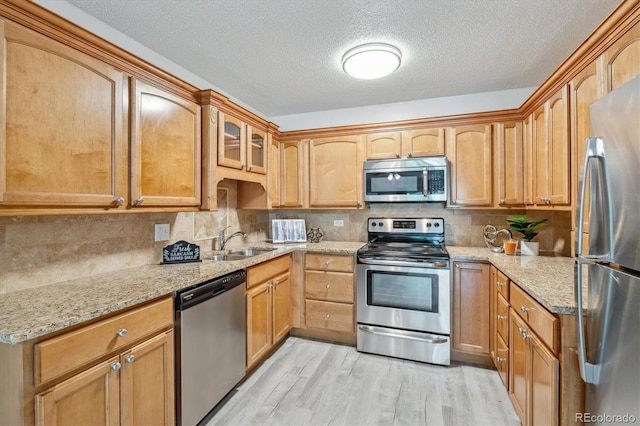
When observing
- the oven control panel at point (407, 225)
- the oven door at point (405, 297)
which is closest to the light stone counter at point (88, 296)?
the oven door at point (405, 297)

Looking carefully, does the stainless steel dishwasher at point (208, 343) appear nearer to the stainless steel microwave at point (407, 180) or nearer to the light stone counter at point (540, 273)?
the stainless steel microwave at point (407, 180)

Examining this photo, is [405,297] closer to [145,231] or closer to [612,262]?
[612,262]

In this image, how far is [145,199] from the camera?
176 cm

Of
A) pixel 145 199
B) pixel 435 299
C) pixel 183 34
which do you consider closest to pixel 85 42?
pixel 183 34

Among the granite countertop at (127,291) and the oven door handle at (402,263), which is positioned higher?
the granite countertop at (127,291)

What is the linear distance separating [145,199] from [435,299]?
2272 millimetres

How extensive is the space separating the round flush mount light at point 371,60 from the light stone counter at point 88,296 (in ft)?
5.45

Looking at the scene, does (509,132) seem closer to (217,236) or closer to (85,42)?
(217,236)

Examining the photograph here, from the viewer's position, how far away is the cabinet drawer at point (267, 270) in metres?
2.29

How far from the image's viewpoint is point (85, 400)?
1195mm

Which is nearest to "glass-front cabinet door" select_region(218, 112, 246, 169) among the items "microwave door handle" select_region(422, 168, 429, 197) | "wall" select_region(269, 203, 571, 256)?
"wall" select_region(269, 203, 571, 256)

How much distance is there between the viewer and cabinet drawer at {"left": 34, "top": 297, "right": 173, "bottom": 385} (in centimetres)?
107

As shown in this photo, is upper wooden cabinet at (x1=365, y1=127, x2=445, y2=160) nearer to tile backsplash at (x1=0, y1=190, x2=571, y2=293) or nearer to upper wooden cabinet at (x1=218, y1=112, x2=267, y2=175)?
tile backsplash at (x1=0, y1=190, x2=571, y2=293)

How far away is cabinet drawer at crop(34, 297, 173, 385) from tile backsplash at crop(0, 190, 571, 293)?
2.02 feet
